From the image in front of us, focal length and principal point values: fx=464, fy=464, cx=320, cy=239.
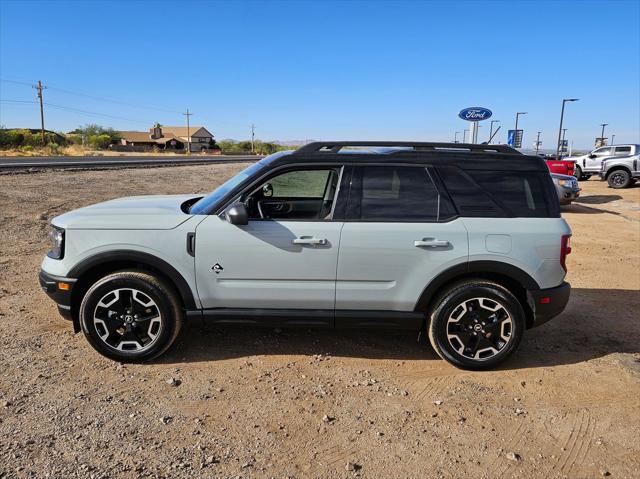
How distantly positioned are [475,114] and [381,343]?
9563mm

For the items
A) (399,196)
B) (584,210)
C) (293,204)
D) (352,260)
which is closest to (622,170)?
(584,210)

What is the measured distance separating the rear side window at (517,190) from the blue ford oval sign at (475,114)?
8.98m

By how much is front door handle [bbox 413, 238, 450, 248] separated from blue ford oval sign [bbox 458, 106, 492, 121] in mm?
9483

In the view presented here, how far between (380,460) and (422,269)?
1503mm

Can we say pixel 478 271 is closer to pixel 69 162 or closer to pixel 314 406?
pixel 314 406

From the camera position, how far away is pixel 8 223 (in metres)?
9.07

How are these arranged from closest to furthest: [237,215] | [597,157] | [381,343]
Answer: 1. [237,215]
2. [381,343]
3. [597,157]

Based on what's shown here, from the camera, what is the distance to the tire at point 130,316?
3684mm

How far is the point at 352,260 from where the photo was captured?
3.67 meters

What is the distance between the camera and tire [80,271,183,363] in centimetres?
368

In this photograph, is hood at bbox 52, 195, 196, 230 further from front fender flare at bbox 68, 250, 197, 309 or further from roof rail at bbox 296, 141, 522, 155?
roof rail at bbox 296, 141, 522, 155

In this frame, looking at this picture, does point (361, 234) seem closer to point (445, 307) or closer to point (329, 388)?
point (445, 307)

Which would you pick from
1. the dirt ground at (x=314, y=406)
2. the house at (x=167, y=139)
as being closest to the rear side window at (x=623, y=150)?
the dirt ground at (x=314, y=406)

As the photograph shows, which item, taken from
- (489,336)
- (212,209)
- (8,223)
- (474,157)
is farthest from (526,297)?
(8,223)
